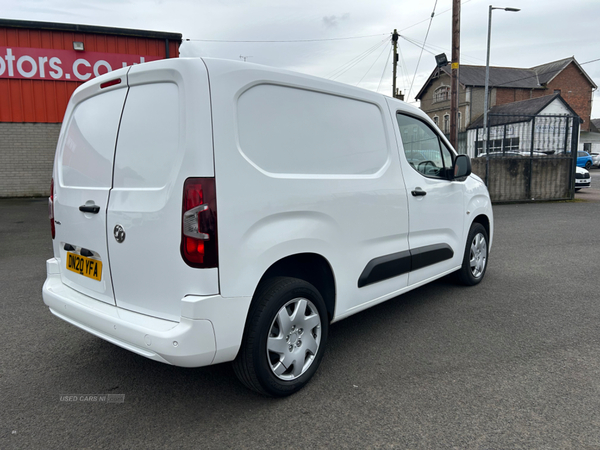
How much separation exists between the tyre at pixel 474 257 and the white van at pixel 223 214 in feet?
5.22

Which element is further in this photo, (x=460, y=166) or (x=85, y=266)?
(x=460, y=166)

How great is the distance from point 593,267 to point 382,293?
380 centimetres

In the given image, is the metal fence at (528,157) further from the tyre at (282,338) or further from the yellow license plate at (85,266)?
the yellow license plate at (85,266)

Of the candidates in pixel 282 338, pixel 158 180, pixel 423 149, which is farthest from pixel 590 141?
pixel 158 180

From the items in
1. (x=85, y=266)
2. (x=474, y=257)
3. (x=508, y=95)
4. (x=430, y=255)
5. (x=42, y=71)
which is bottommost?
(x=474, y=257)

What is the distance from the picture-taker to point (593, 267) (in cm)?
569

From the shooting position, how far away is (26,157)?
1449cm

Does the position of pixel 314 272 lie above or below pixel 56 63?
below

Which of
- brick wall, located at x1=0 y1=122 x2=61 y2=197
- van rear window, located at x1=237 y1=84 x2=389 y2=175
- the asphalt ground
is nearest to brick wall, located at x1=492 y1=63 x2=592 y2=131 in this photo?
brick wall, located at x1=0 y1=122 x2=61 y2=197

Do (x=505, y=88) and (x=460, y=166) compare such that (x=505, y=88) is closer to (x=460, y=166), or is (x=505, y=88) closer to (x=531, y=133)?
(x=531, y=133)

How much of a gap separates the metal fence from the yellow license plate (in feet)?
39.4

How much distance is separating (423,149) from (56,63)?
13.4 metres

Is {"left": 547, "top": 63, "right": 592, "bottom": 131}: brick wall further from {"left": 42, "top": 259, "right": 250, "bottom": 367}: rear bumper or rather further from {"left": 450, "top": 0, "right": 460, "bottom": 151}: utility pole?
{"left": 42, "top": 259, "right": 250, "bottom": 367}: rear bumper

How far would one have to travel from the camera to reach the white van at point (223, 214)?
2.24m
